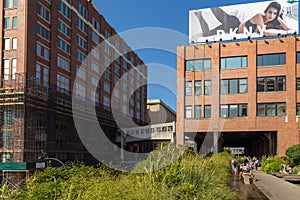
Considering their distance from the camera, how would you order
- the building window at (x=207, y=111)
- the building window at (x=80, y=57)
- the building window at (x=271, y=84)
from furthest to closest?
the building window at (x=80, y=57)
the building window at (x=207, y=111)
the building window at (x=271, y=84)

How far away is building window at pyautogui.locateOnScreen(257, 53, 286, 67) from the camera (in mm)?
42750

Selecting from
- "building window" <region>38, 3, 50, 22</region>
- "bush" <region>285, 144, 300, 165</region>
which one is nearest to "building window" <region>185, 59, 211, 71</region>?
"bush" <region>285, 144, 300, 165</region>

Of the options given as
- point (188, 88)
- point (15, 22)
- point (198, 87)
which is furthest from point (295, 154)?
point (15, 22)

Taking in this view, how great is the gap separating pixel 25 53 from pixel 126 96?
42.1m

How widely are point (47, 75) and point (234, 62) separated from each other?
24.3m

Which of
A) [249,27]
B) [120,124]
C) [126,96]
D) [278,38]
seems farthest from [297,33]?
[126,96]

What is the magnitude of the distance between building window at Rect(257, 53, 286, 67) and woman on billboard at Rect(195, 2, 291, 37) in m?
3.03

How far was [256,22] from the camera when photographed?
1757 inches

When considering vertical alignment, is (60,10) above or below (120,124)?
above

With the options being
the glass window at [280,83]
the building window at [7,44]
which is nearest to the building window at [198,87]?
A: the glass window at [280,83]

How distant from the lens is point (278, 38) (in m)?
42.8

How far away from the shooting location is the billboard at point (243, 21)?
144ft

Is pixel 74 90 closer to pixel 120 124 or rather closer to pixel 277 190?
pixel 120 124

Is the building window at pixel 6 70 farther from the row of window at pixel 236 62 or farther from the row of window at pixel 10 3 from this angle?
the row of window at pixel 236 62
